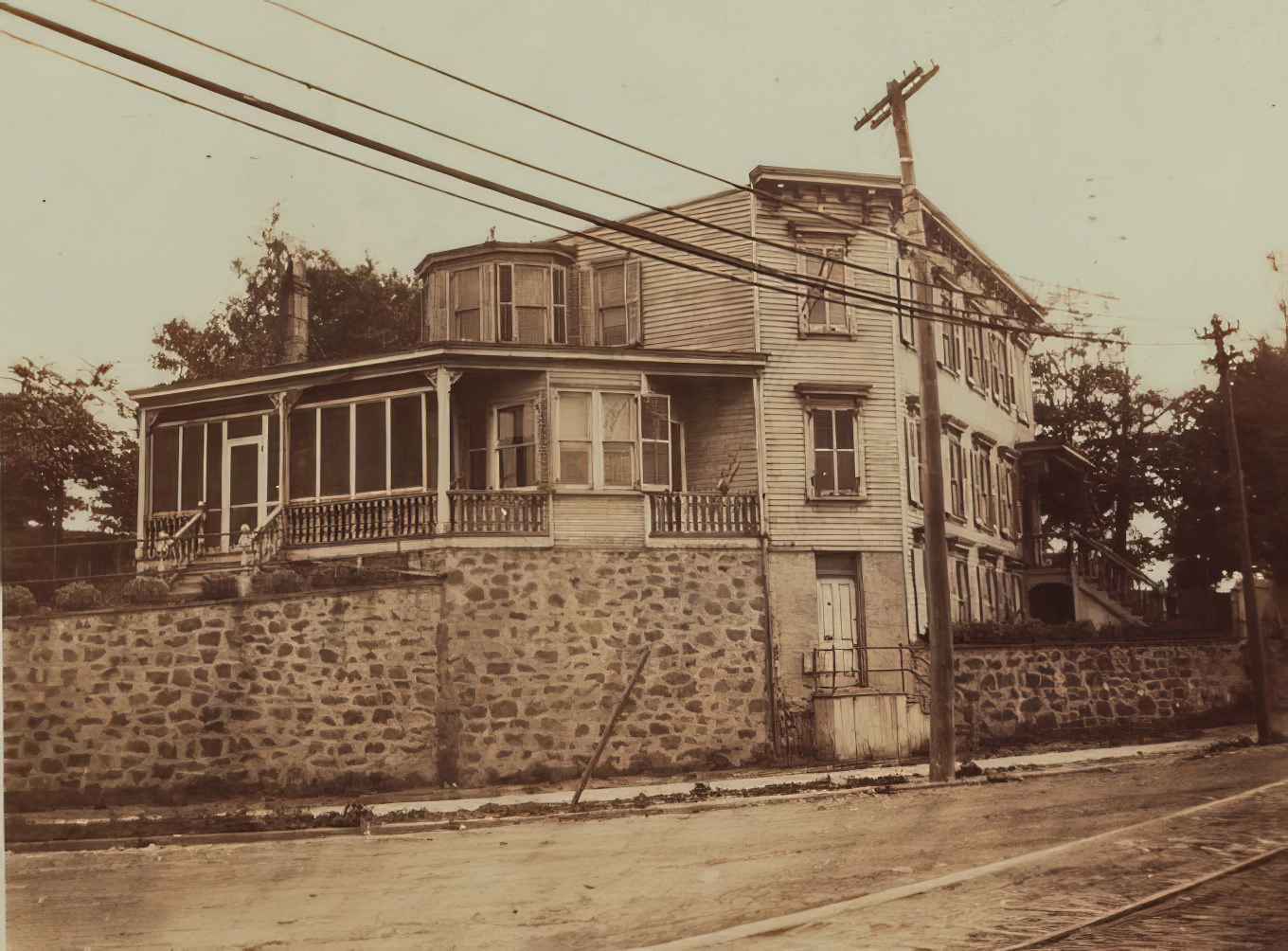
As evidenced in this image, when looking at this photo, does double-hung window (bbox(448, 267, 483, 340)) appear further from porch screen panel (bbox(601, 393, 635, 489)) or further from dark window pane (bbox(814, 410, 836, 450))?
dark window pane (bbox(814, 410, 836, 450))

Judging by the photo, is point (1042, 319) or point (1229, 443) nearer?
point (1042, 319)

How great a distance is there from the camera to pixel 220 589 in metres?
19.0

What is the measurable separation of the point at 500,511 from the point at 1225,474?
1153cm

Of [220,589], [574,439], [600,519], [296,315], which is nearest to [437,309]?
[296,315]

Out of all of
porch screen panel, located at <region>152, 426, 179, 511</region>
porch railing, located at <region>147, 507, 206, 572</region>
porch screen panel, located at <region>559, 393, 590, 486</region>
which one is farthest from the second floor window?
porch screen panel, located at <region>152, 426, 179, 511</region>

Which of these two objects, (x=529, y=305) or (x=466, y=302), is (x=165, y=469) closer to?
(x=466, y=302)

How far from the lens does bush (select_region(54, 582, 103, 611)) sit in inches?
706

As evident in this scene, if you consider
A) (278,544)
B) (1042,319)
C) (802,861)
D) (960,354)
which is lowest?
(802,861)

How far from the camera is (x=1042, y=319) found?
16391mm

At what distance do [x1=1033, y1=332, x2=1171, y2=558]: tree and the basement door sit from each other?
593 inches

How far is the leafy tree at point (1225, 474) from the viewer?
62.2ft

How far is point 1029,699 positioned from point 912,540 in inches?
127

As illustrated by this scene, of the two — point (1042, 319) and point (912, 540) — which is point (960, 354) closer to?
point (912, 540)

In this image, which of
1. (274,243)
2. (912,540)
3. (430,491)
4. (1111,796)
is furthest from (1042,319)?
(274,243)
